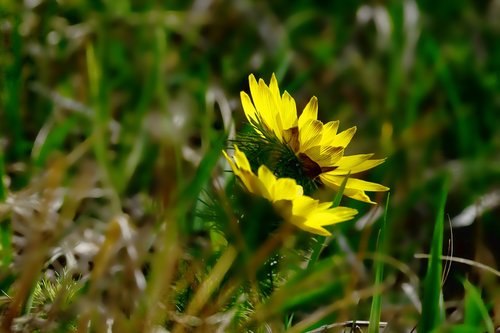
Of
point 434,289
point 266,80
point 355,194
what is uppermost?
point 355,194

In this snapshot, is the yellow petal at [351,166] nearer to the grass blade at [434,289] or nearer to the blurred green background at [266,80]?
the grass blade at [434,289]

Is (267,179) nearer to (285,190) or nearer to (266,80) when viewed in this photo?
(285,190)

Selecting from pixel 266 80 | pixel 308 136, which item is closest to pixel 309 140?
pixel 308 136

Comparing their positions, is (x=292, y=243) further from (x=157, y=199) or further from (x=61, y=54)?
A: (x=61, y=54)

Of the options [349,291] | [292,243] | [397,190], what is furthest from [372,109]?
[292,243]

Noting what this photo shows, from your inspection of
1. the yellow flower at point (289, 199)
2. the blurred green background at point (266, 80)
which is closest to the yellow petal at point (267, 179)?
the yellow flower at point (289, 199)

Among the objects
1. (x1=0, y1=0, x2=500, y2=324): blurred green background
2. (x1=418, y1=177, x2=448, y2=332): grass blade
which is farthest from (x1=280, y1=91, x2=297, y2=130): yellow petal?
(x1=0, y1=0, x2=500, y2=324): blurred green background
